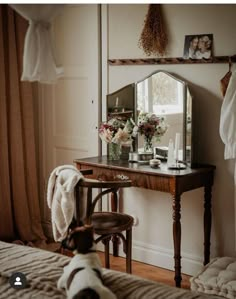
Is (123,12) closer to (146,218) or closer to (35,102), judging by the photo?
(35,102)

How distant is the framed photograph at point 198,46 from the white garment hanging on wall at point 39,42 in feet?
7.34

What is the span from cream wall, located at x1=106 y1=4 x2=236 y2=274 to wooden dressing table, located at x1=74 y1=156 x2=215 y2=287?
0.08m

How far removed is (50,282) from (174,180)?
1.52 metres

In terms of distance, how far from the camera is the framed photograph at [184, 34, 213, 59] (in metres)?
3.32

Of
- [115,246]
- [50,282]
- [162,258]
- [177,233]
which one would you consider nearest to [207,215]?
[177,233]

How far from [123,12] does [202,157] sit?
126cm

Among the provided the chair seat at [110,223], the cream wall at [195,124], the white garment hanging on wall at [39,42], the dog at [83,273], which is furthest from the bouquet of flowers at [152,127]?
the white garment hanging on wall at [39,42]

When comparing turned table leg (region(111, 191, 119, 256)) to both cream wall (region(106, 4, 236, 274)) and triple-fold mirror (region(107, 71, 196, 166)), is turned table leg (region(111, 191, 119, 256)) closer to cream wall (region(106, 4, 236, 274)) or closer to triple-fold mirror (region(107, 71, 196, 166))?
cream wall (region(106, 4, 236, 274))

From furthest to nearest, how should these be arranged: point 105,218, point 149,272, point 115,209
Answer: point 115,209 < point 149,272 < point 105,218

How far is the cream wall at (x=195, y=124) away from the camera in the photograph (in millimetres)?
3312

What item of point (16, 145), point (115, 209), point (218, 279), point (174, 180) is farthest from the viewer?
point (16, 145)

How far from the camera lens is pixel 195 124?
3.41 metres

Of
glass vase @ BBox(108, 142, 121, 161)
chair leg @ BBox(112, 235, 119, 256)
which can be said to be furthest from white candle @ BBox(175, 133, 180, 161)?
chair leg @ BBox(112, 235, 119, 256)

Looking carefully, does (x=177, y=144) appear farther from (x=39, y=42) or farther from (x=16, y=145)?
(x=39, y=42)
